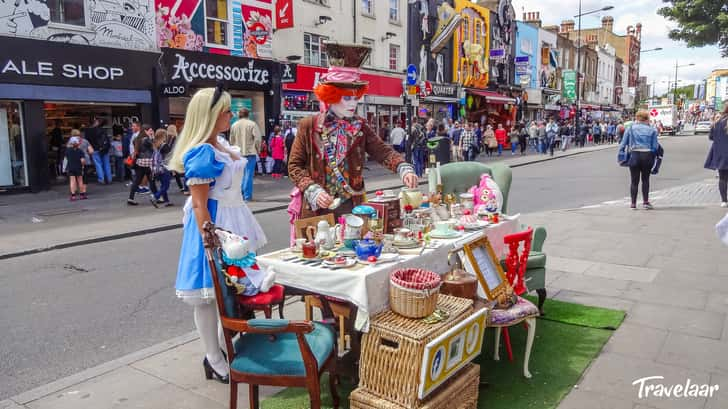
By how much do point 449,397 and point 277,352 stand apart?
99 centimetres

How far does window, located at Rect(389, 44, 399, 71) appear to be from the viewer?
2653 centimetres

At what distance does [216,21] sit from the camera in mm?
17719

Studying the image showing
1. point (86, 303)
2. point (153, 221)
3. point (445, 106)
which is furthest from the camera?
point (445, 106)

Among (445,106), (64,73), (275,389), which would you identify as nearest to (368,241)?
(275,389)

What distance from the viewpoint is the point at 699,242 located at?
→ 787cm

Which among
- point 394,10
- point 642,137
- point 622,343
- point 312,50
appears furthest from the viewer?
point 394,10

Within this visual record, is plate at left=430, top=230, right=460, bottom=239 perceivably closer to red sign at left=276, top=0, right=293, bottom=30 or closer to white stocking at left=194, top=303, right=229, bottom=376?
white stocking at left=194, top=303, right=229, bottom=376

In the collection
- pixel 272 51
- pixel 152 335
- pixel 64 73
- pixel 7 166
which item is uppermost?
pixel 272 51

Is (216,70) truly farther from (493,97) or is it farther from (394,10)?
(493,97)

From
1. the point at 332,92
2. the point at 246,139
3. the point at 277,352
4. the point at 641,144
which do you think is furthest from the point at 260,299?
the point at 246,139

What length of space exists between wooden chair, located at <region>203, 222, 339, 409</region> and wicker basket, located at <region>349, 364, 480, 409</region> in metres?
0.26

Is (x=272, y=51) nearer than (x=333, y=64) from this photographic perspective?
No

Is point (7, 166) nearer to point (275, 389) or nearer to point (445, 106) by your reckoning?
point (275, 389)

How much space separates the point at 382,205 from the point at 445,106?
91.7ft
